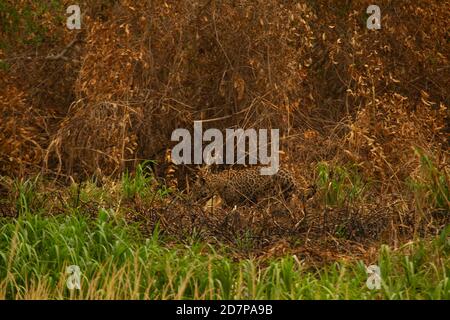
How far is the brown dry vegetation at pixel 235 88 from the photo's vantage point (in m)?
9.05

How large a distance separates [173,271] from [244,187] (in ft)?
8.89

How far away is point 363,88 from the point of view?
1012 centimetres

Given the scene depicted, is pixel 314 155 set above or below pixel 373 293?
above

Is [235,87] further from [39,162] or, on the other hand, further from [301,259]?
[301,259]

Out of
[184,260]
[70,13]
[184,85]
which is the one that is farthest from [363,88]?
[184,260]

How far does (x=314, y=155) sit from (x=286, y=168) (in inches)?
20.3

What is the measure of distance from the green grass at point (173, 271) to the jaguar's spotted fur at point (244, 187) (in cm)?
184

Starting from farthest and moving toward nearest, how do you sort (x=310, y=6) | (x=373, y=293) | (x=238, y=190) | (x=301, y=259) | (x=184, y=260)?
(x=310, y=6)
(x=238, y=190)
(x=301, y=259)
(x=184, y=260)
(x=373, y=293)
